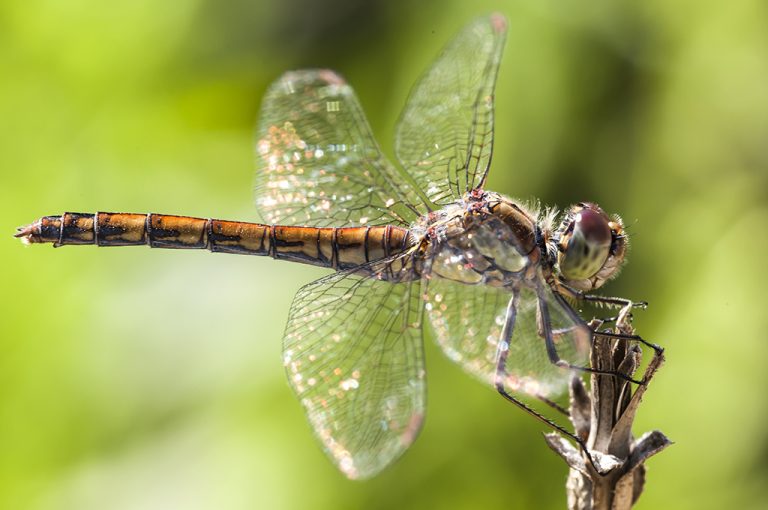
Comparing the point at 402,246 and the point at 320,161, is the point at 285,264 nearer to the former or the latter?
the point at 320,161

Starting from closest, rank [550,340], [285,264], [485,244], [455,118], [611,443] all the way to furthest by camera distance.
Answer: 1. [611,443]
2. [550,340]
3. [485,244]
4. [455,118]
5. [285,264]

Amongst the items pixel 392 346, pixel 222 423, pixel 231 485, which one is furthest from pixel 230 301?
pixel 392 346

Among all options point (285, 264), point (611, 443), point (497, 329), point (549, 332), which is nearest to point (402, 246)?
point (497, 329)

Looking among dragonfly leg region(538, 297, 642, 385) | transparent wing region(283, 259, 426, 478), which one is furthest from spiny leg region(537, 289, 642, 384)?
transparent wing region(283, 259, 426, 478)

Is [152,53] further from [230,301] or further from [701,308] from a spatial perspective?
[701,308]

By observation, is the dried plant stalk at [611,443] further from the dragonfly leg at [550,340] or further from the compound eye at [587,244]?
the compound eye at [587,244]

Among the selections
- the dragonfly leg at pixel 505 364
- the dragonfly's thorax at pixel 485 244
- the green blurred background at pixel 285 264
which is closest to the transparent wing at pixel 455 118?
the dragonfly's thorax at pixel 485 244
